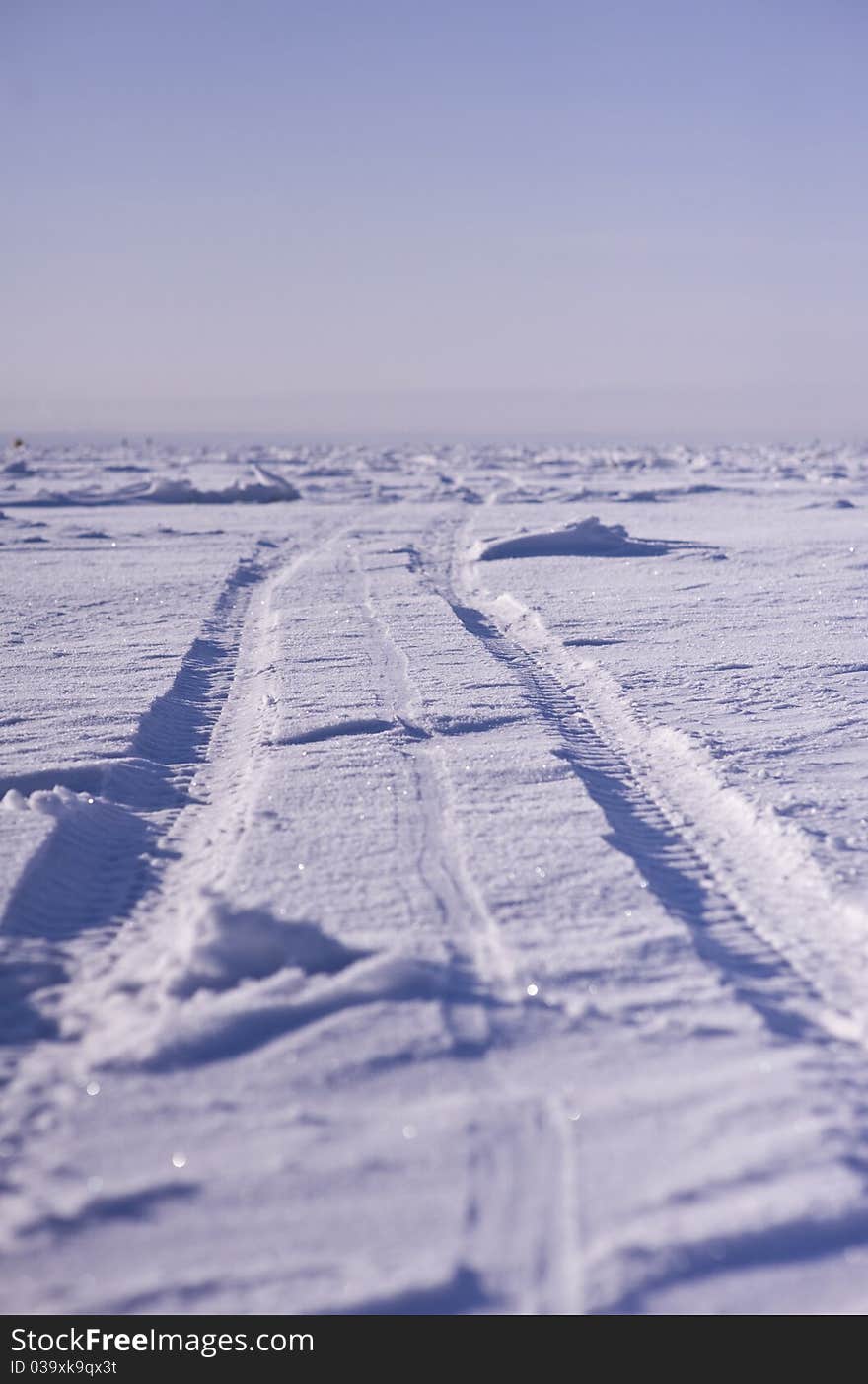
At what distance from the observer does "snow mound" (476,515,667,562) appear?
1244 cm

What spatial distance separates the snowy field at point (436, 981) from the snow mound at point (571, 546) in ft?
18.6

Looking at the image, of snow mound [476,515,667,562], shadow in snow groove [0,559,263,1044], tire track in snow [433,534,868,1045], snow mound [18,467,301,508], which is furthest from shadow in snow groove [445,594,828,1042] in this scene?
snow mound [18,467,301,508]

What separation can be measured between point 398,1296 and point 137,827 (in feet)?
8.12

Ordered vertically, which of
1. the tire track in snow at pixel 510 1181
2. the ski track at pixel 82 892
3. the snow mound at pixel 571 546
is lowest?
the tire track in snow at pixel 510 1181

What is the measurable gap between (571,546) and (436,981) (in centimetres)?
1042

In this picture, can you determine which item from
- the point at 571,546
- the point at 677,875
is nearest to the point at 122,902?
the point at 677,875

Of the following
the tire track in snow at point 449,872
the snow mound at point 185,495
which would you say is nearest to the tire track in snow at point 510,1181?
the tire track in snow at point 449,872

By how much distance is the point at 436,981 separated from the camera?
2727 mm

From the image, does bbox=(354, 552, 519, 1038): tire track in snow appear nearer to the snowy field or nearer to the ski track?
the snowy field

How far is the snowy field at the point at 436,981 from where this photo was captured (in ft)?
6.43

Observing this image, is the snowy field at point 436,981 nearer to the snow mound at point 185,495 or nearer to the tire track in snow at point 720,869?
the tire track in snow at point 720,869

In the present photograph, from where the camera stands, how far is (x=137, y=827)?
3988 mm

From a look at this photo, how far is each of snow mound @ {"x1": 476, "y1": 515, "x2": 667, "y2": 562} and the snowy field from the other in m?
5.68

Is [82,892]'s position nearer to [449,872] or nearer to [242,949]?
[242,949]
